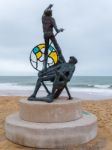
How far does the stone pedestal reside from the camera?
5.84 metres

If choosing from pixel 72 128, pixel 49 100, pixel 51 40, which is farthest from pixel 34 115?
pixel 51 40

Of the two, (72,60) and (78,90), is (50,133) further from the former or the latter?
(78,90)

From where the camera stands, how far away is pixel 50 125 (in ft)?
19.8

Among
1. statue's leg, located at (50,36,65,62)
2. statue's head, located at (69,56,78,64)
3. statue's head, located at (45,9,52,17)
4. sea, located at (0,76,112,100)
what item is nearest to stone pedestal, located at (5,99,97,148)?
statue's head, located at (69,56,78,64)

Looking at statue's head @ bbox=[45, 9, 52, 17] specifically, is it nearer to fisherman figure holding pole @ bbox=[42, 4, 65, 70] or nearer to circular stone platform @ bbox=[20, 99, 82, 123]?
fisherman figure holding pole @ bbox=[42, 4, 65, 70]

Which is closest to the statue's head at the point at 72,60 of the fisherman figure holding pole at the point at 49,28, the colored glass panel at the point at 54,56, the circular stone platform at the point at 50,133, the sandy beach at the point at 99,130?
the fisherman figure holding pole at the point at 49,28

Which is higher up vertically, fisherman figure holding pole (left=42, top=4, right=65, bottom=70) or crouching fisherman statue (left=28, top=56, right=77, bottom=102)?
fisherman figure holding pole (left=42, top=4, right=65, bottom=70)

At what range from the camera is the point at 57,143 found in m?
5.86

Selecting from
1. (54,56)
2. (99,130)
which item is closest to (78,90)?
(99,130)

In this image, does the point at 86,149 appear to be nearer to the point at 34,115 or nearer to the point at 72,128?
the point at 72,128

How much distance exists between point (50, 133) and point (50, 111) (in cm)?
54

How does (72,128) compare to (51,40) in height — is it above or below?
below

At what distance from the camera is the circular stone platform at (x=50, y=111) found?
622 centimetres

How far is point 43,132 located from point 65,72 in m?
1.52
